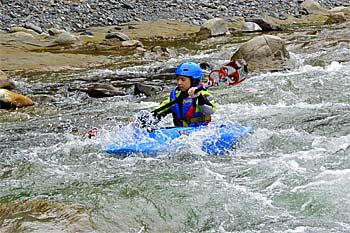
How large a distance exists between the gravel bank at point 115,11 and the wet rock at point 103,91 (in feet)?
35.4

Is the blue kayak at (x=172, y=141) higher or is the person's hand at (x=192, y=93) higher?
the person's hand at (x=192, y=93)

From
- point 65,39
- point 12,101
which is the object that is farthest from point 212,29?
point 12,101

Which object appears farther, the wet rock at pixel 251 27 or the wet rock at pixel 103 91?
the wet rock at pixel 251 27

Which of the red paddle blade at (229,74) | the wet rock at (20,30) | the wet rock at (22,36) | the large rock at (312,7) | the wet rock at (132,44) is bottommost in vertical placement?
the large rock at (312,7)

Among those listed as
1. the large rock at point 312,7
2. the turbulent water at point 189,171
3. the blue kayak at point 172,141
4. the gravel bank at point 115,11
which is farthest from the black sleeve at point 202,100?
A: the large rock at point 312,7

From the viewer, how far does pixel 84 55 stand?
16984mm

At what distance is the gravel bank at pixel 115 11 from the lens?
23.3m

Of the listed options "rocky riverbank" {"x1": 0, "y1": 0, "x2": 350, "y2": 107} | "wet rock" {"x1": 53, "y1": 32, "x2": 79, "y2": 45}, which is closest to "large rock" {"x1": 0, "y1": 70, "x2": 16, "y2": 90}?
"rocky riverbank" {"x1": 0, "y1": 0, "x2": 350, "y2": 107}

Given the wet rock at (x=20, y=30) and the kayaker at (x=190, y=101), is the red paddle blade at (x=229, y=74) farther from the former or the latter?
the wet rock at (x=20, y=30)

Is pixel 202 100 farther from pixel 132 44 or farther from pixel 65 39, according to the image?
pixel 65 39

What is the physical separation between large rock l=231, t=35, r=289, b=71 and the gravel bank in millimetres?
10166

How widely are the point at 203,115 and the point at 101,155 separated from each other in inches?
58.6

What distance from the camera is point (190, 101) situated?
7766 mm

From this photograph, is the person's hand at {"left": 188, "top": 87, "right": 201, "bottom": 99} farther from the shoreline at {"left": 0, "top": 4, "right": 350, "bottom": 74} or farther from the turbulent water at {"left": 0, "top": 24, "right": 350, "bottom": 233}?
the shoreline at {"left": 0, "top": 4, "right": 350, "bottom": 74}
